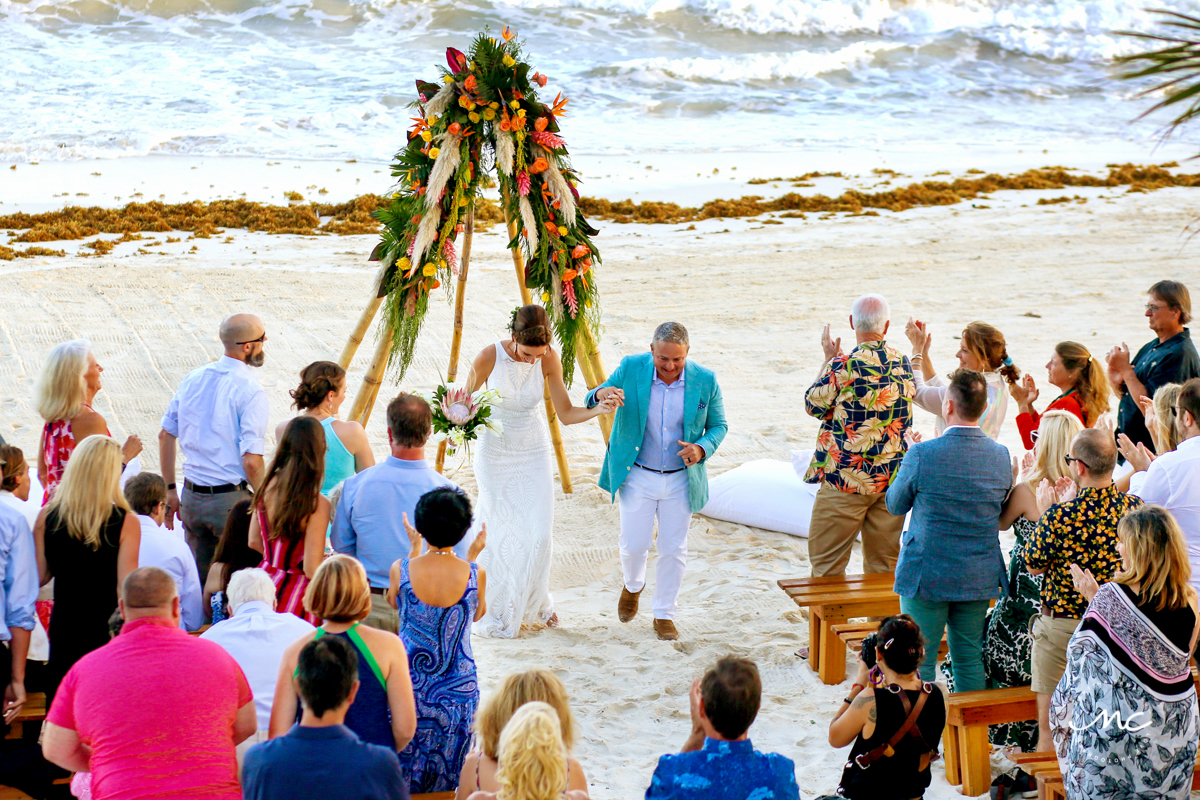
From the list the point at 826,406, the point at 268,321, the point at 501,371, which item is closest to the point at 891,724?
the point at 826,406

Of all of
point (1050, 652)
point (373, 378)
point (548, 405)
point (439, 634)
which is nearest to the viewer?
point (439, 634)

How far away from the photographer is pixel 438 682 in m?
3.86

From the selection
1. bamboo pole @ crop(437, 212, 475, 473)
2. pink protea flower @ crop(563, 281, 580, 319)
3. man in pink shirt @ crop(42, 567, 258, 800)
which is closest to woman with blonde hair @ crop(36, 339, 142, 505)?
man in pink shirt @ crop(42, 567, 258, 800)

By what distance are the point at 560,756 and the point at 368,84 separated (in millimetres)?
32314

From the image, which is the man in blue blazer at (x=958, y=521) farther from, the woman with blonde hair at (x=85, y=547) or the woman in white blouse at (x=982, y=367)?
the woman with blonde hair at (x=85, y=547)

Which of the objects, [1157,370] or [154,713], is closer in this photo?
[154,713]

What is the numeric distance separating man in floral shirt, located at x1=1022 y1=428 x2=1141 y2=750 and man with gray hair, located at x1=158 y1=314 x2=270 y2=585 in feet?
11.5

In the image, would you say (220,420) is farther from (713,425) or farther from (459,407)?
(713,425)

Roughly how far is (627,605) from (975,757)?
228cm

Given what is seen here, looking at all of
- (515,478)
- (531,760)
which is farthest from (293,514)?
(515,478)

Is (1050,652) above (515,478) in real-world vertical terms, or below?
below

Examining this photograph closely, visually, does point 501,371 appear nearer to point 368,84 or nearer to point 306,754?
point 306,754

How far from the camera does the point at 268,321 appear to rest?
12.1 meters

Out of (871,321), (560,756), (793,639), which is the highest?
(871,321)
